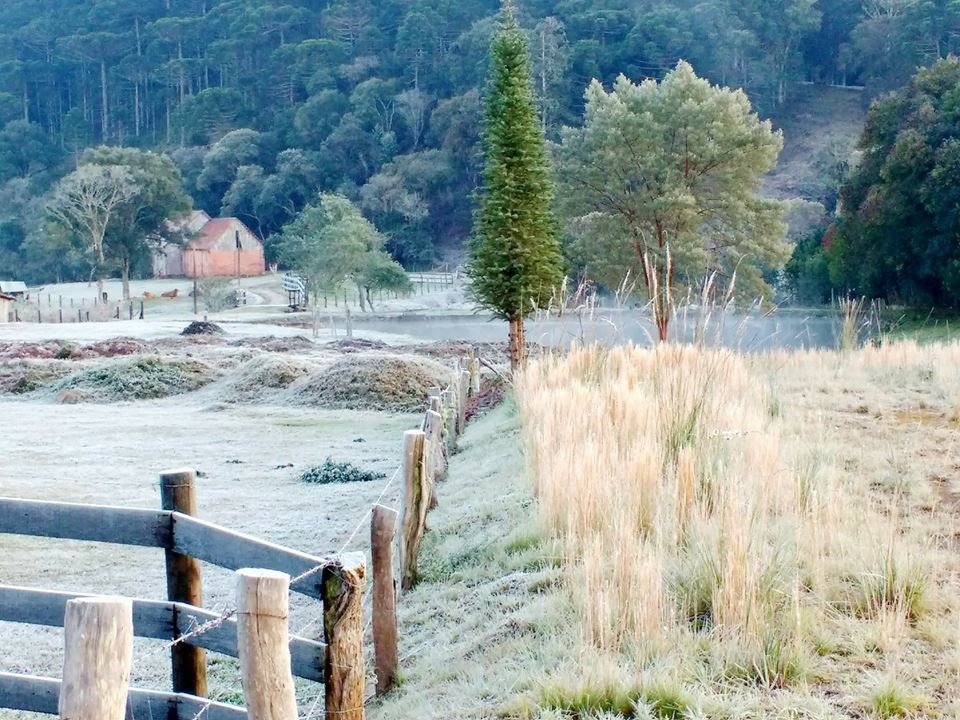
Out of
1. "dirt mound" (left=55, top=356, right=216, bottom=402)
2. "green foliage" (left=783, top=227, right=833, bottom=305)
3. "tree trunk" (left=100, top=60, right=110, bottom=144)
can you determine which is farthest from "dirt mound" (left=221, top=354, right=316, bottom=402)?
"tree trunk" (left=100, top=60, right=110, bottom=144)

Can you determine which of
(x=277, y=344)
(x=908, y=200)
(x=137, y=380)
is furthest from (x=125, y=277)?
(x=908, y=200)

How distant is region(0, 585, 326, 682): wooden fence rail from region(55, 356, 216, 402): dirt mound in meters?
16.7

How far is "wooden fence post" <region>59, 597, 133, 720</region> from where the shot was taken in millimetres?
2150

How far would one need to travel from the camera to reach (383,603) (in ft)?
15.5

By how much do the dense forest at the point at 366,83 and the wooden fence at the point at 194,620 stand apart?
56965 mm

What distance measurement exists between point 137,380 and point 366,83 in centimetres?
6361

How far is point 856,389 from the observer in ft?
33.3

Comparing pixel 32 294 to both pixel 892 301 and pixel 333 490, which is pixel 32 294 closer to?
pixel 892 301

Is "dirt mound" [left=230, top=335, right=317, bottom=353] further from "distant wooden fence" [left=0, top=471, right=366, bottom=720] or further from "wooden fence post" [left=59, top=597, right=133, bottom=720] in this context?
"wooden fence post" [left=59, top=597, right=133, bottom=720]

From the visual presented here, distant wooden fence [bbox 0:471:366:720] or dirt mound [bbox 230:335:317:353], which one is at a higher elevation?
distant wooden fence [bbox 0:471:366:720]

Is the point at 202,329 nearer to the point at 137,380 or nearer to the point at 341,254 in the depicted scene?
the point at 341,254

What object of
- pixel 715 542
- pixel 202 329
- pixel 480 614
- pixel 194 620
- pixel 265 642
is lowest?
pixel 480 614

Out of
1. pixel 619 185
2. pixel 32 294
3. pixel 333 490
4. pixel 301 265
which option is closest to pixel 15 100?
pixel 32 294

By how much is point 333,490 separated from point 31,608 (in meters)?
6.94
